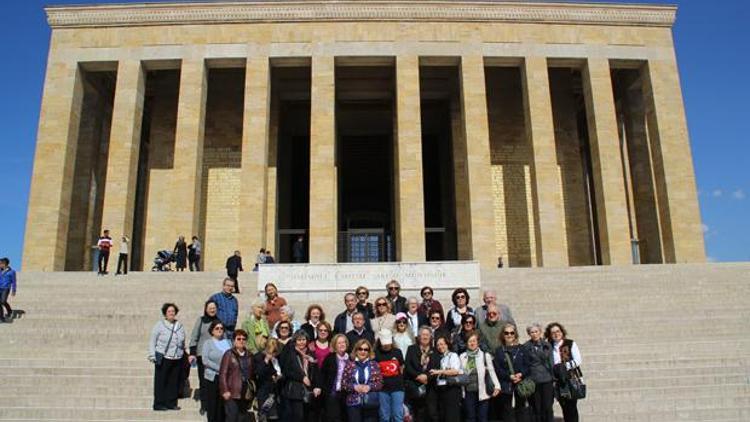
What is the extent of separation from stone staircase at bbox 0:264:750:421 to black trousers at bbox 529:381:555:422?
1.12 m

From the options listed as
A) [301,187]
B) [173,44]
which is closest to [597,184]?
[301,187]

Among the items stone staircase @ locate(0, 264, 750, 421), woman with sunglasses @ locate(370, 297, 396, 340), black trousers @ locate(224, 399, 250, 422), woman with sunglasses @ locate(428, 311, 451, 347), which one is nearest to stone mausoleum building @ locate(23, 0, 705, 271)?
stone staircase @ locate(0, 264, 750, 421)

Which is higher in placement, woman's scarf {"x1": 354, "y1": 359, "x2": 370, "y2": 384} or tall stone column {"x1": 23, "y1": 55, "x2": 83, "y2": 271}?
→ tall stone column {"x1": 23, "y1": 55, "x2": 83, "y2": 271}

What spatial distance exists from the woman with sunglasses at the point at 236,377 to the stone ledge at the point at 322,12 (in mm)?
17616

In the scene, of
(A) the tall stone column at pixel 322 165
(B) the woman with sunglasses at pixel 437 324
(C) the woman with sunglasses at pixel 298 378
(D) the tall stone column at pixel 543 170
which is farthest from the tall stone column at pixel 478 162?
(C) the woman with sunglasses at pixel 298 378

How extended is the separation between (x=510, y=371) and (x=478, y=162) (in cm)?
1515

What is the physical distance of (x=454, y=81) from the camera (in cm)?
2411

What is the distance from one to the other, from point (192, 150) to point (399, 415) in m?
16.7

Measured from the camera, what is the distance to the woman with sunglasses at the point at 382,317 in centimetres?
656

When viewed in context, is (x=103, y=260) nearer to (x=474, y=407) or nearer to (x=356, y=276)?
(x=356, y=276)

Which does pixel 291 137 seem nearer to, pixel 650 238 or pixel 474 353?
pixel 650 238

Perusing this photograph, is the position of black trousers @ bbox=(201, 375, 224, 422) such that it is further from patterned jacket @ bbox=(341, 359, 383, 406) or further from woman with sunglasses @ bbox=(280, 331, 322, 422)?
patterned jacket @ bbox=(341, 359, 383, 406)

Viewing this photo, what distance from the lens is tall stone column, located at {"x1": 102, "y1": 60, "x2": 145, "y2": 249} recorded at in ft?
65.7

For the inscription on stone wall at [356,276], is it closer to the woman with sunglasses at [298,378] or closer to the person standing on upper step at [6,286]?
the person standing on upper step at [6,286]
